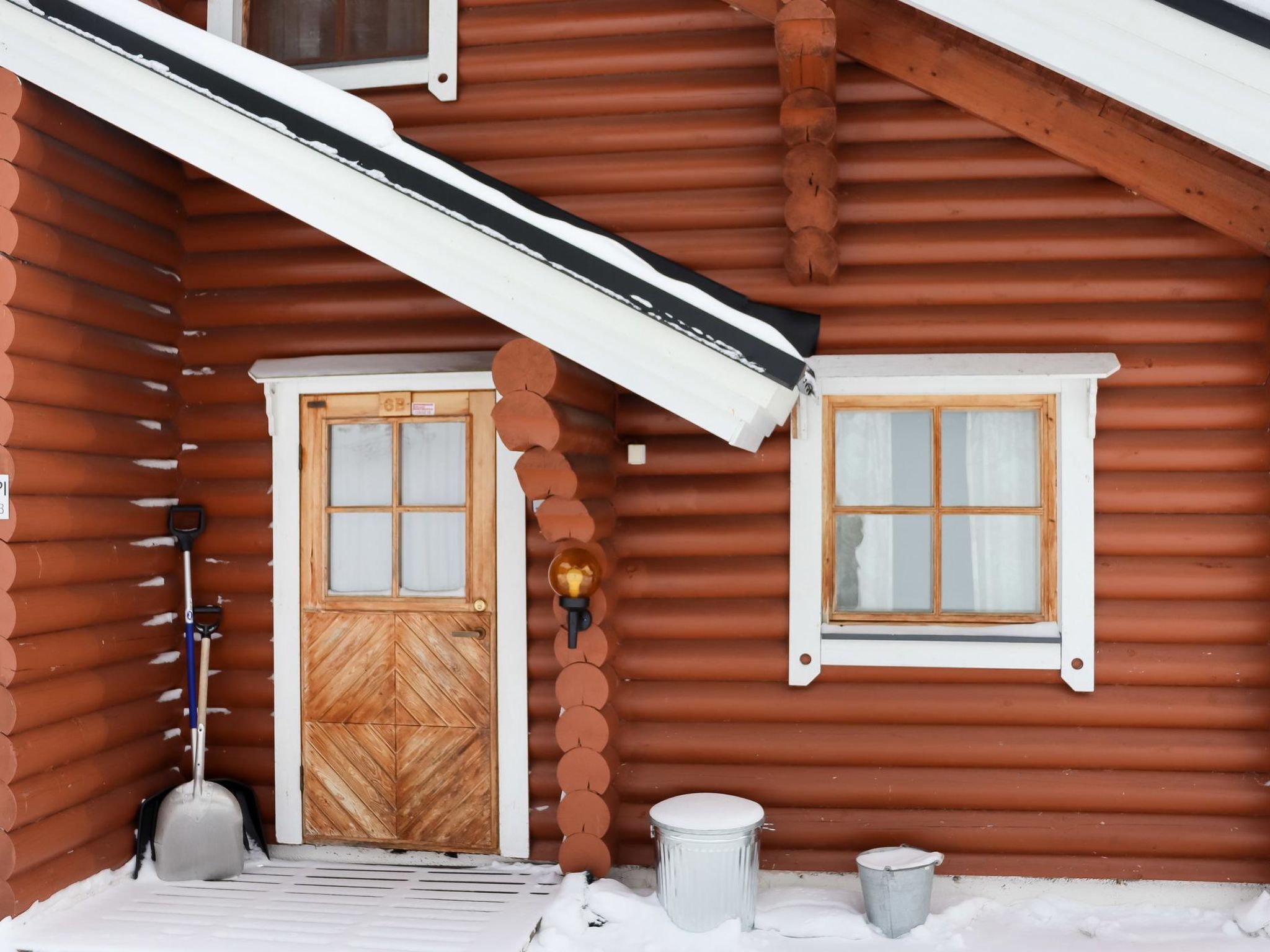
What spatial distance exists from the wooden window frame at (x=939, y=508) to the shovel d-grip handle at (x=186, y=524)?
9.34 feet

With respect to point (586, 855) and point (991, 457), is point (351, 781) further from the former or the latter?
point (991, 457)

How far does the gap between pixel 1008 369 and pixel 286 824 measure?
3.82 meters

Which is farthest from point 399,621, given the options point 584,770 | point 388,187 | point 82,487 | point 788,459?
point 388,187

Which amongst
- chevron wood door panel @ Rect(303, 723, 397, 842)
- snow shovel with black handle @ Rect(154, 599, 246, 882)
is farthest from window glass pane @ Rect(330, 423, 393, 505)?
chevron wood door panel @ Rect(303, 723, 397, 842)

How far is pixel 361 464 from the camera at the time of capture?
4750mm

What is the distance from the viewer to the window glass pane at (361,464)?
4730mm

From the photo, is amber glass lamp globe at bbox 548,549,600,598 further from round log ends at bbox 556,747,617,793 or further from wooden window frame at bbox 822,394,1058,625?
wooden window frame at bbox 822,394,1058,625

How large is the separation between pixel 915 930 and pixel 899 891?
19 centimetres

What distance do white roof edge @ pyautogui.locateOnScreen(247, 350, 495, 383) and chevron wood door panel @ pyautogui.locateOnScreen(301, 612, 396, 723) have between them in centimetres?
111

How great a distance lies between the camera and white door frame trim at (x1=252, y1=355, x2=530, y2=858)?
456 centimetres

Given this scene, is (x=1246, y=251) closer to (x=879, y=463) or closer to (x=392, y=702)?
(x=879, y=463)

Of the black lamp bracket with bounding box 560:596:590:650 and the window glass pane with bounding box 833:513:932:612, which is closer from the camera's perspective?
the black lamp bracket with bounding box 560:596:590:650

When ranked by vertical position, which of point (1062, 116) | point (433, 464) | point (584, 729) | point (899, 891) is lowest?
point (899, 891)

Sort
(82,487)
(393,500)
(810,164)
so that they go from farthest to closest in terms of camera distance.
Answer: (393,500)
(82,487)
(810,164)
